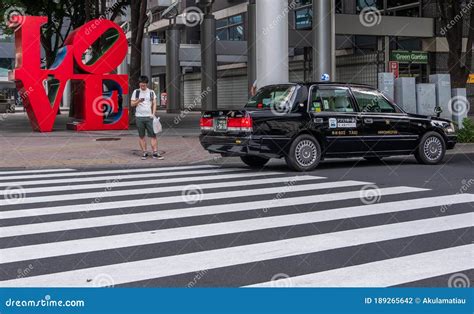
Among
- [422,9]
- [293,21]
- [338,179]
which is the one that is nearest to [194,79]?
[293,21]

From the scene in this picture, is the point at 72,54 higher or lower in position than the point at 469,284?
higher

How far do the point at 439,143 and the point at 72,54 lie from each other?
14.8m

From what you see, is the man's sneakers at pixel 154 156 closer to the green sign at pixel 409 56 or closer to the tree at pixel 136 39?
the tree at pixel 136 39

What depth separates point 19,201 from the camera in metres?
9.16

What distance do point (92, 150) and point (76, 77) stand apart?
750 centimetres

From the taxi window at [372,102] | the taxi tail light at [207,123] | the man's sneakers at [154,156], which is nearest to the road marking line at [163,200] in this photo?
the taxi window at [372,102]

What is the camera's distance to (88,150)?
1688 cm

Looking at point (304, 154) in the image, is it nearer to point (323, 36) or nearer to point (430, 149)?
point (430, 149)

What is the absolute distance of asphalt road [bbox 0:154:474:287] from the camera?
5215mm

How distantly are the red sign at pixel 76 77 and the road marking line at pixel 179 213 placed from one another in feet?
52.8

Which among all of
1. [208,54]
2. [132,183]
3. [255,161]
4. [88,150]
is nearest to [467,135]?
[255,161]

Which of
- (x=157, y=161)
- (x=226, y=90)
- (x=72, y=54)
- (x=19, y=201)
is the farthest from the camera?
(x=226, y=90)

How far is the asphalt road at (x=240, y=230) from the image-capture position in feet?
17.1

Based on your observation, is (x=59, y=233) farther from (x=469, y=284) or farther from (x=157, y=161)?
(x=157, y=161)
